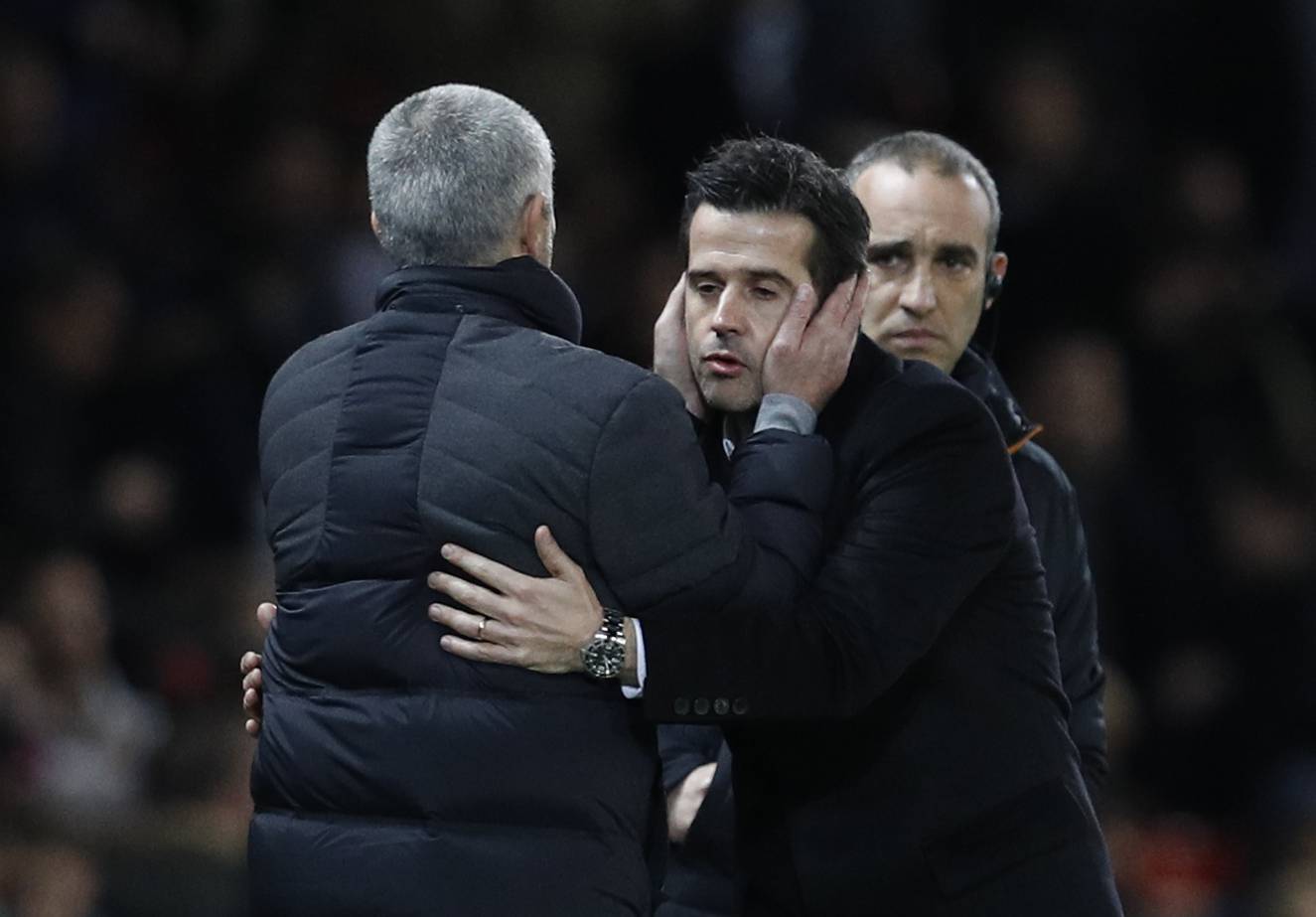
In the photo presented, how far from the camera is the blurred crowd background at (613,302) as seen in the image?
6.51 m

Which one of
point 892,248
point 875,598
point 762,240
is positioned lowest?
point 875,598

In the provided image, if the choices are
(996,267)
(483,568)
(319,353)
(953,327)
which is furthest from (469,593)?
(996,267)

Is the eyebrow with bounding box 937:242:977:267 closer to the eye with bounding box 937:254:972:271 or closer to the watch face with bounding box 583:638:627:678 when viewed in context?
the eye with bounding box 937:254:972:271

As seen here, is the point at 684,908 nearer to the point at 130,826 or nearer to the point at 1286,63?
the point at 130,826

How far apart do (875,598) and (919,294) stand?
A: 1073 millimetres

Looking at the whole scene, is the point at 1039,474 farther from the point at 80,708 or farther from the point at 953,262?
the point at 80,708

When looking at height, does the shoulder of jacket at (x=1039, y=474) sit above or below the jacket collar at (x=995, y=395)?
below

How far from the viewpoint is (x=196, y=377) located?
23.8 feet

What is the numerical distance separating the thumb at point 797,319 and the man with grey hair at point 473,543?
0.14 metres

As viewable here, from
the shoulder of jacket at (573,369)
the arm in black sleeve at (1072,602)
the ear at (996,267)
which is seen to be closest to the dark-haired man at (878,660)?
the shoulder of jacket at (573,369)

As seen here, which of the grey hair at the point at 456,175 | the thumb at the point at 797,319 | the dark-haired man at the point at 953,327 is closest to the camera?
the grey hair at the point at 456,175

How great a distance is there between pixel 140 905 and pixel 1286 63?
500 centimetres

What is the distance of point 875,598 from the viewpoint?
11.1 ft

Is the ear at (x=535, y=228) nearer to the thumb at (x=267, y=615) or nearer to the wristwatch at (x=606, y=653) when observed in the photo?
the wristwatch at (x=606, y=653)
